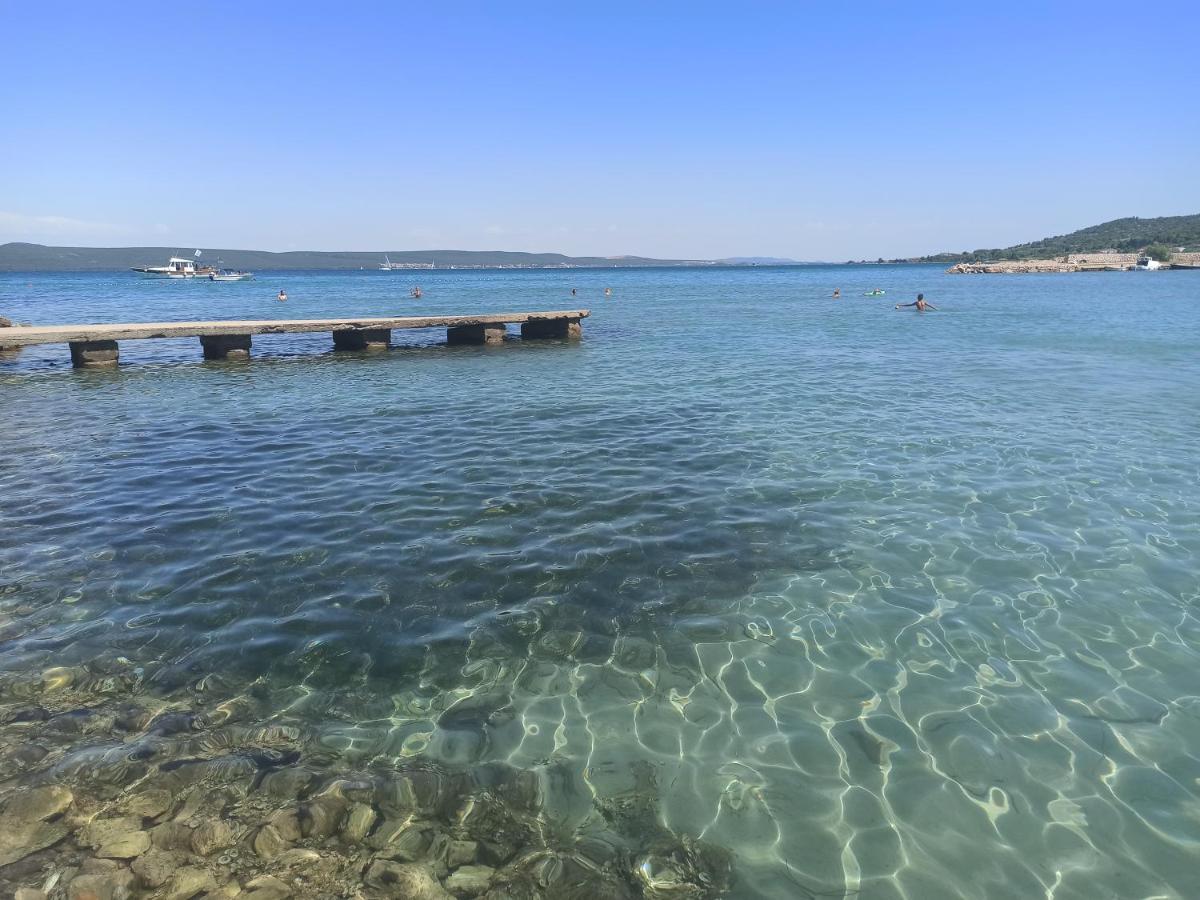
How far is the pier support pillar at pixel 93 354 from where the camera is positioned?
2209 cm

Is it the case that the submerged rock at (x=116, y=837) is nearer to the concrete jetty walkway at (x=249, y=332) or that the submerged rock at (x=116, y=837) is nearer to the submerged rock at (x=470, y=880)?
the submerged rock at (x=470, y=880)

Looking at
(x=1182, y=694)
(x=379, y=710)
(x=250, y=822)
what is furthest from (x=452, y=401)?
(x=1182, y=694)

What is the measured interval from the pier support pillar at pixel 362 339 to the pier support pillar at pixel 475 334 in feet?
9.42

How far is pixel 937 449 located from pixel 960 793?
887cm

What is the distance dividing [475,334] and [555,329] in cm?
378

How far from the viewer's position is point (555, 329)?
30203mm

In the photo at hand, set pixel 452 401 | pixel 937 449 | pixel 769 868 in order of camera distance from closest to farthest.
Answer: pixel 769 868
pixel 937 449
pixel 452 401

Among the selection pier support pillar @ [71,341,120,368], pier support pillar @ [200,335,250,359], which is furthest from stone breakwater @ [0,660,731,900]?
pier support pillar @ [200,335,250,359]

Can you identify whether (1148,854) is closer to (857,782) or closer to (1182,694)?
(857,782)

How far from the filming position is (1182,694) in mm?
5371

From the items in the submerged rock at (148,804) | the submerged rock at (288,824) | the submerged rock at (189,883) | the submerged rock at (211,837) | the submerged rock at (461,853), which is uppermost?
the submerged rock at (189,883)

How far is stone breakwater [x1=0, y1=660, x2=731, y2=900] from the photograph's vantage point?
3.64m

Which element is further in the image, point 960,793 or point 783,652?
point 783,652

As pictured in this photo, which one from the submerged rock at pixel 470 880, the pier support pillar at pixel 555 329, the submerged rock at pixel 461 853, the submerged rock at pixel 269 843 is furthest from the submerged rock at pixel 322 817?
the pier support pillar at pixel 555 329
